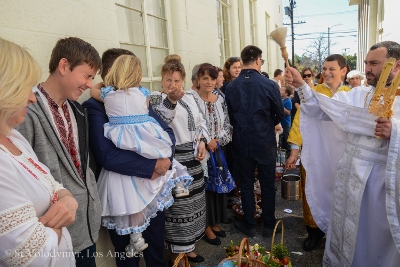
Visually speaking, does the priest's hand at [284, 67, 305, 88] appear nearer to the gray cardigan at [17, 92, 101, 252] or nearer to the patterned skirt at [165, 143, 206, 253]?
the patterned skirt at [165, 143, 206, 253]

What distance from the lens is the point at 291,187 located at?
3.86 meters

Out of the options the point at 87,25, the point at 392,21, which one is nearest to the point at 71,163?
the point at 87,25

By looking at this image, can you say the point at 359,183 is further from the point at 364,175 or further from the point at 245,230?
the point at 245,230

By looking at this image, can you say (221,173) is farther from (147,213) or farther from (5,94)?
(5,94)

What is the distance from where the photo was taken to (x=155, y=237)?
2.25 meters

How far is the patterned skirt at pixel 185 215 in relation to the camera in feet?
8.71

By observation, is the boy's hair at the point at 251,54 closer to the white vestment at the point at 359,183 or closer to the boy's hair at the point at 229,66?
the white vestment at the point at 359,183

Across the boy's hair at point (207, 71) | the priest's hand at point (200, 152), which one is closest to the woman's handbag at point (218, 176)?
the priest's hand at point (200, 152)

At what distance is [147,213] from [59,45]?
4.04ft

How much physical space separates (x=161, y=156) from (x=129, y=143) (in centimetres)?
24

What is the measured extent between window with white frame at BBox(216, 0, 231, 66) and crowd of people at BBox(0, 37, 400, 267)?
289 cm

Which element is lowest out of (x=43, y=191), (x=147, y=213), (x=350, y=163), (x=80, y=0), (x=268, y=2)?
(x=147, y=213)

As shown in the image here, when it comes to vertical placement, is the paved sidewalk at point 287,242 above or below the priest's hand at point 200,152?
below

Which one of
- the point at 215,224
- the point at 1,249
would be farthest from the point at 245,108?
the point at 1,249
